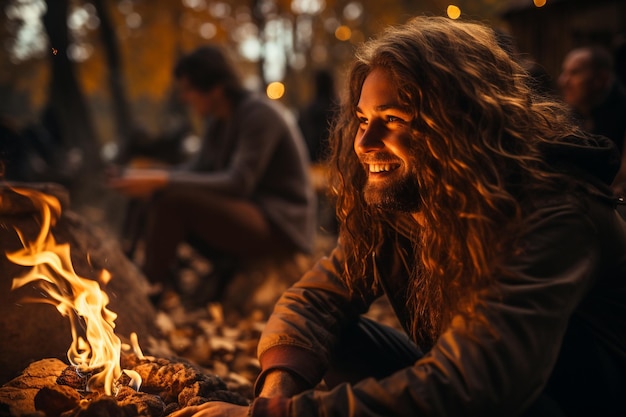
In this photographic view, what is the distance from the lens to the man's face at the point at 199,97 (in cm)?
562

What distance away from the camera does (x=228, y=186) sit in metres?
5.39

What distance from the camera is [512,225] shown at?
6.61 feet

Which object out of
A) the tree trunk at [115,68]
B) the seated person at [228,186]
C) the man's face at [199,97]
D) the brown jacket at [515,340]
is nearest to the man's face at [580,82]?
the seated person at [228,186]

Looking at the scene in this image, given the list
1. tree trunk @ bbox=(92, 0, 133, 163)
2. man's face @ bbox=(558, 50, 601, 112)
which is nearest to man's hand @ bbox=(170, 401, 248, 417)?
man's face @ bbox=(558, 50, 601, 112)

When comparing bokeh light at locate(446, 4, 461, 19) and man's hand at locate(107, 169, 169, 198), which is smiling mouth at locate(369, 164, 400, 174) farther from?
man's hand at locate(107, 169, 169, 198)

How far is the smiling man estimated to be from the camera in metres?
1.89

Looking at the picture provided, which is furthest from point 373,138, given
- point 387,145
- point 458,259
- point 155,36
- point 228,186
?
point 155,36

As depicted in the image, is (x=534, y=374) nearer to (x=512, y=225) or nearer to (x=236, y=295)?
(x=512, y=225)

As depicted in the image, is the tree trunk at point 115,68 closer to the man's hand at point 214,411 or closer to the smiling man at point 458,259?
the smiling man at point 458,259

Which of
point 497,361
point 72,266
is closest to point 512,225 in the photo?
point 497,361

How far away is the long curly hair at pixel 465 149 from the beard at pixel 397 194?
0.14ft

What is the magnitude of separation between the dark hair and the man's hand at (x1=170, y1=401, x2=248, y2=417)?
386 centimetres

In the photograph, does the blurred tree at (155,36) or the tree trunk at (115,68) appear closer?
the blurred tree at (155,36)

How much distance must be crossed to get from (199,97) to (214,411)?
398 cm
